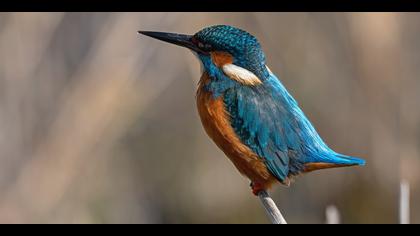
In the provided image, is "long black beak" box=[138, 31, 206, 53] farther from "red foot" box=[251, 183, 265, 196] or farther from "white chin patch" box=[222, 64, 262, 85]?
"red foot" box=[251, 183, 265, 196]

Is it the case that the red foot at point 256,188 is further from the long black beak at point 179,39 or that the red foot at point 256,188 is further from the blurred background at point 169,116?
the blurred background at point 169,116

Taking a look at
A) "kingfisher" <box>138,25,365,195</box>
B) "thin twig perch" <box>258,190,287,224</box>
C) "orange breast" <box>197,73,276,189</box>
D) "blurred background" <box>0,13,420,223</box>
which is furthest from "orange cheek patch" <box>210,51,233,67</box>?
"blurred background" <box>0,13,420,223</box>

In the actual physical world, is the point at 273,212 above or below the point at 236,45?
below

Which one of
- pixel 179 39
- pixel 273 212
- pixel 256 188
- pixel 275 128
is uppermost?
pixel 179 39

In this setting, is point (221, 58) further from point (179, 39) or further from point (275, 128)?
point (275, 128)

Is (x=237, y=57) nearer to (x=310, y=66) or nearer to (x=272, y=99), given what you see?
(x=272, y=99)

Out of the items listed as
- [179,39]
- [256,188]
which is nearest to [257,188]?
[256,188]

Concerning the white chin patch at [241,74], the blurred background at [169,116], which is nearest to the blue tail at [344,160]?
the white chin patch at [241,74]
